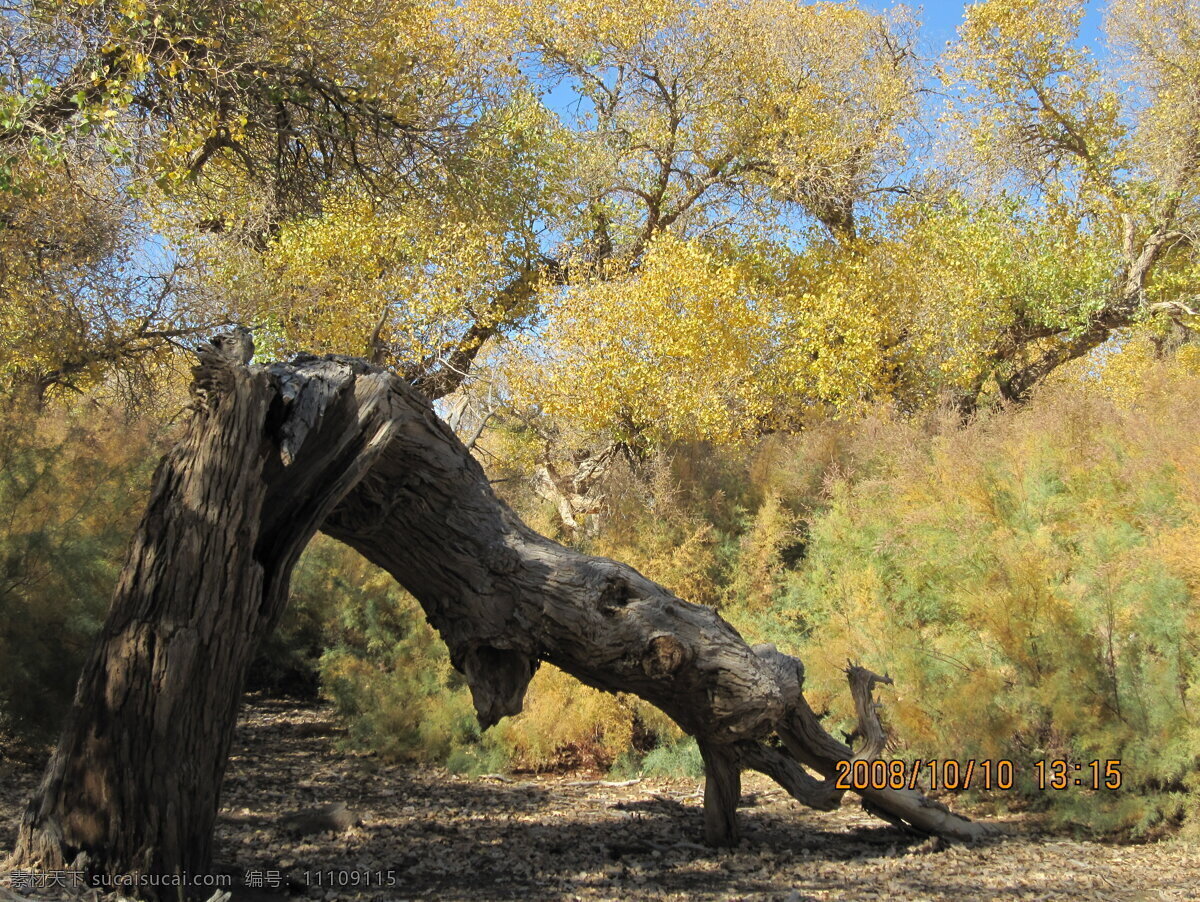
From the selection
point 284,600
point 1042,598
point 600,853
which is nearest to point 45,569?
point 284,600

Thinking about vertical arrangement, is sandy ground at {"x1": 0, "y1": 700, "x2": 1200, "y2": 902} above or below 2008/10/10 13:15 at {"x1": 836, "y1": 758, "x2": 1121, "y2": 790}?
below

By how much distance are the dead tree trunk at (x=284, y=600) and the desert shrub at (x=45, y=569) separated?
3011 mm

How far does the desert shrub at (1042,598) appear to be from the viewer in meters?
6.35

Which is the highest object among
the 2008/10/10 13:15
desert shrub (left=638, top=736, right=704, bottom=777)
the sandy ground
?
the 2008/10/10 13:15

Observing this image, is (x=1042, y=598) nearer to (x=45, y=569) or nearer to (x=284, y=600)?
(x=284, y=600)

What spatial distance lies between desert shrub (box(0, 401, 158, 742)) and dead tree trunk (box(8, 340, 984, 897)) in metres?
3.01

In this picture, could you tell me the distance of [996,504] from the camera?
8.75 metres

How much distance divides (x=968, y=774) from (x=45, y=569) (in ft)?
22.6

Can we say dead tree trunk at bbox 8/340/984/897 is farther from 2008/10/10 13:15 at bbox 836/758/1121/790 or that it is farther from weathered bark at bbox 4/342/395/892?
2008/10/10 13:15 at bbox 836/758/1121/790

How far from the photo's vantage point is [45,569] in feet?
23.0

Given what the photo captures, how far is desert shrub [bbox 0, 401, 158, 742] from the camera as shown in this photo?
269 inches

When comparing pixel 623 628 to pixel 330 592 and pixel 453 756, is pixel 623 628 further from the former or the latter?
pixel 330 592

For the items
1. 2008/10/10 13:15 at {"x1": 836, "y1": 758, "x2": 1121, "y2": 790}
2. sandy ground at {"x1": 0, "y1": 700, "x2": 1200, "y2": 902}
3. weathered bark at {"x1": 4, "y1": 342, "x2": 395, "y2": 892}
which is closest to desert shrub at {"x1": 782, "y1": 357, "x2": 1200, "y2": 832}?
2008/10/10 13:15 at {"x1": 836, "y1": 758, "x2": 1121, "y2": 790}

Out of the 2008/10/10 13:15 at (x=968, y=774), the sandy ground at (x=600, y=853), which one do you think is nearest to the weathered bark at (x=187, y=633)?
the sandy ground at (x=600, y=853)
